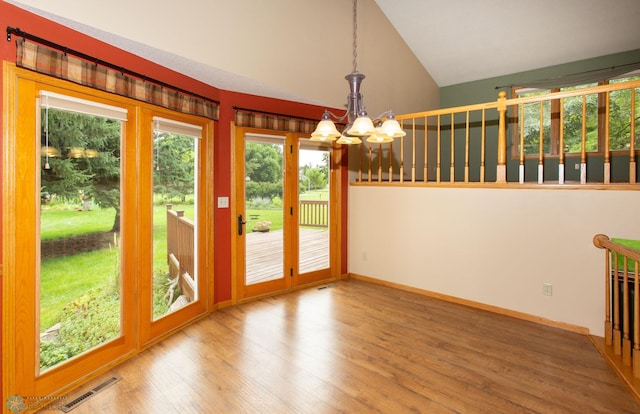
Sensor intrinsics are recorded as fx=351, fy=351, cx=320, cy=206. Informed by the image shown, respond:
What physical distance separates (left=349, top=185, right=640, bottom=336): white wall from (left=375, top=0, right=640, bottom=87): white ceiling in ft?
9.73

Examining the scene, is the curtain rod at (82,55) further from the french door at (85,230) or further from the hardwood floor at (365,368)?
the hardwood floor at (365,368)

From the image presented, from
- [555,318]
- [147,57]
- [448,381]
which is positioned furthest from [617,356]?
[147,57]

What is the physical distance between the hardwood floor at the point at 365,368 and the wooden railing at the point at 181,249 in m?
0.45

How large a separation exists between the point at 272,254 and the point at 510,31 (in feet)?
16.2

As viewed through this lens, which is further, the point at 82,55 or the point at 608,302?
the point at 608,302

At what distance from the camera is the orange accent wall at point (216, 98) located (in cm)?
216

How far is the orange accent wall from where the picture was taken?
7.09 feet

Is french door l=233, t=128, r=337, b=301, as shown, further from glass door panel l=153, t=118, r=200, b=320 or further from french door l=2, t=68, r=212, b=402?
french door l=2, t=68, r=212, b=402

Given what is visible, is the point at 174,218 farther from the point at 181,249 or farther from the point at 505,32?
the point at 505,32

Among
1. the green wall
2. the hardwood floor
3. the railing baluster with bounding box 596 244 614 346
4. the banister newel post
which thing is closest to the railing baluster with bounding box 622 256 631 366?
the hardwood floor

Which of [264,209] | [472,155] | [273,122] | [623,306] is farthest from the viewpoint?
[472,155]

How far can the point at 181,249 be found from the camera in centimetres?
353

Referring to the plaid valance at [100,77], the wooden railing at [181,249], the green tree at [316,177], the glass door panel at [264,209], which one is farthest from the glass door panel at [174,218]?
the green tree at [316,177]

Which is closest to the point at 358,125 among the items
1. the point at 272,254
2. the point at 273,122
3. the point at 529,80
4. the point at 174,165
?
the point at 174,165
